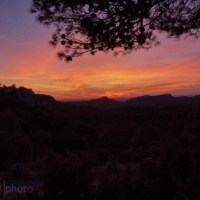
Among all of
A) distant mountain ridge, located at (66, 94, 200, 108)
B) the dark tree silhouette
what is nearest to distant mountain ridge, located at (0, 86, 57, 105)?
distant mountain ridge, located at (66, 94, 200, 108)

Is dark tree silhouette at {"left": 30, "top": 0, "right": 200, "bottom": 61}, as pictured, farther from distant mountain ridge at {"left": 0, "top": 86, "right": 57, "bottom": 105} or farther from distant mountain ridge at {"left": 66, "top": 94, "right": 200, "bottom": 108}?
distant mountain ridge at {"left": 66, "top": 94, "right": 200, "bottom": 108}

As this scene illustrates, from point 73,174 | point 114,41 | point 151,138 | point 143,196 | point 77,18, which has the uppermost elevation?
point 77,18

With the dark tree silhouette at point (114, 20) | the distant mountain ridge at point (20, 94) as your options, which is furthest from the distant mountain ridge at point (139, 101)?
the dark tree silhouette at point (114, 20)

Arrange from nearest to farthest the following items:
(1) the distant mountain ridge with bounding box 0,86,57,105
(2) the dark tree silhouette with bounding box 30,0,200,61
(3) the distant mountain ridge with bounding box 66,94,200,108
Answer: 1. (2) the dark tree silhouette with bounding box 30,0,200,61
2. (1) the distant mountain ridge with bounding box 0,86,57,105
3. (3) the distant mountain ridge with bounding box 66,94,200,108

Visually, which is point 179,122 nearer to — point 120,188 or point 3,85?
point 120,188

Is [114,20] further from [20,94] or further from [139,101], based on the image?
[139,101]

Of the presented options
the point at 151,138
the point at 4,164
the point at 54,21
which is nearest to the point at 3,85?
the point at 151,138

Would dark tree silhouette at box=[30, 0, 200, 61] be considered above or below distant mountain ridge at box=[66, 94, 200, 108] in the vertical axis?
above

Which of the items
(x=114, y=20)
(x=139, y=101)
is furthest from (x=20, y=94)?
(x=139, y=101)

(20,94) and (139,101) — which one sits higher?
(20,94)

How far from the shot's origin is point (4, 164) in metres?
12.5

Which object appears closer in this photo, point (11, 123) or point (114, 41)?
point (114, 41)

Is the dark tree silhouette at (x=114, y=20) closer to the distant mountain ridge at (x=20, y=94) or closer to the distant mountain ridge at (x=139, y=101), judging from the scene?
the distant mountain ridge at (x=20, y=94)

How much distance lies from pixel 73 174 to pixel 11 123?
19.0 metres
